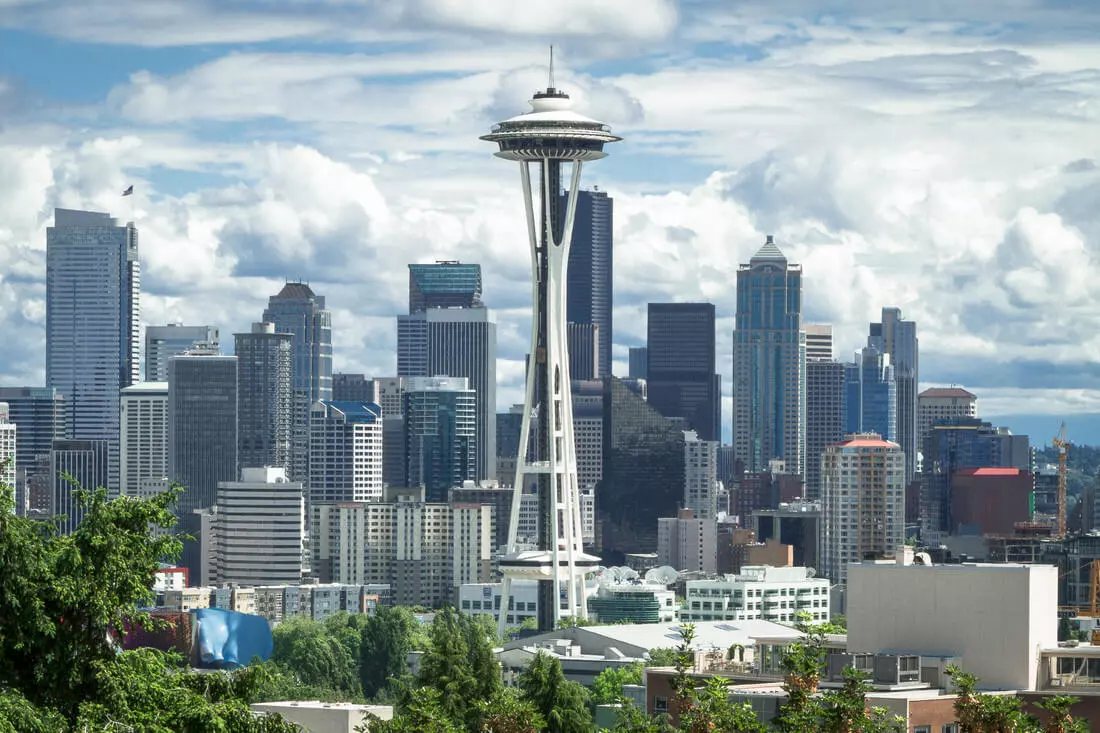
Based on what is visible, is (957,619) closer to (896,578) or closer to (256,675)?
(896,578)

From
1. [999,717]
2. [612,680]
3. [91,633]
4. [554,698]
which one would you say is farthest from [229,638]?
[999,717]

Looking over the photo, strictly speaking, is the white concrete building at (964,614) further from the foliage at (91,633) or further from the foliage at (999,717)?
the foliage at (91,633)

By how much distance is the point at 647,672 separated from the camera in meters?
82.4

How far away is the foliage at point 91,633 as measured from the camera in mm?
48656

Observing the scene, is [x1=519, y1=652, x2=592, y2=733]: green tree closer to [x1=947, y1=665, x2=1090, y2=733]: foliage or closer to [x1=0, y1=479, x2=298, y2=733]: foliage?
[x1=947, y1=665, x2=1090, y2=733]: foliage

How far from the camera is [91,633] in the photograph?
49562mm

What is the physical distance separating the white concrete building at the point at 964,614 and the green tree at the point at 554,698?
18.3 meters

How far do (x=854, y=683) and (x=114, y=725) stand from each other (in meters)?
15.7

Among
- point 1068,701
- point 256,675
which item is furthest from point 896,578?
point 256,675

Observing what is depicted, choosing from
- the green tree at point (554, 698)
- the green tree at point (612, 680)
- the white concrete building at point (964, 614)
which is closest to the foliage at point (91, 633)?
the white concrete building at point (964, 614)

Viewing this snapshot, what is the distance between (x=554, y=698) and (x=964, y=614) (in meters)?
28.5

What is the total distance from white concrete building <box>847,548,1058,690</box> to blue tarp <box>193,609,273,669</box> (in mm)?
81273

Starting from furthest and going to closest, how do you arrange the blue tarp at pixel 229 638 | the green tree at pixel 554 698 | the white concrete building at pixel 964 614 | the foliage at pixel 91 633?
the blue tarp at pixel 229 638, the green tree at pixel 554 698, the white concrete building at pixel 964 614, the foliage at pixel 91 633

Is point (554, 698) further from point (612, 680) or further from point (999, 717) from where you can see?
point (612, 680)
